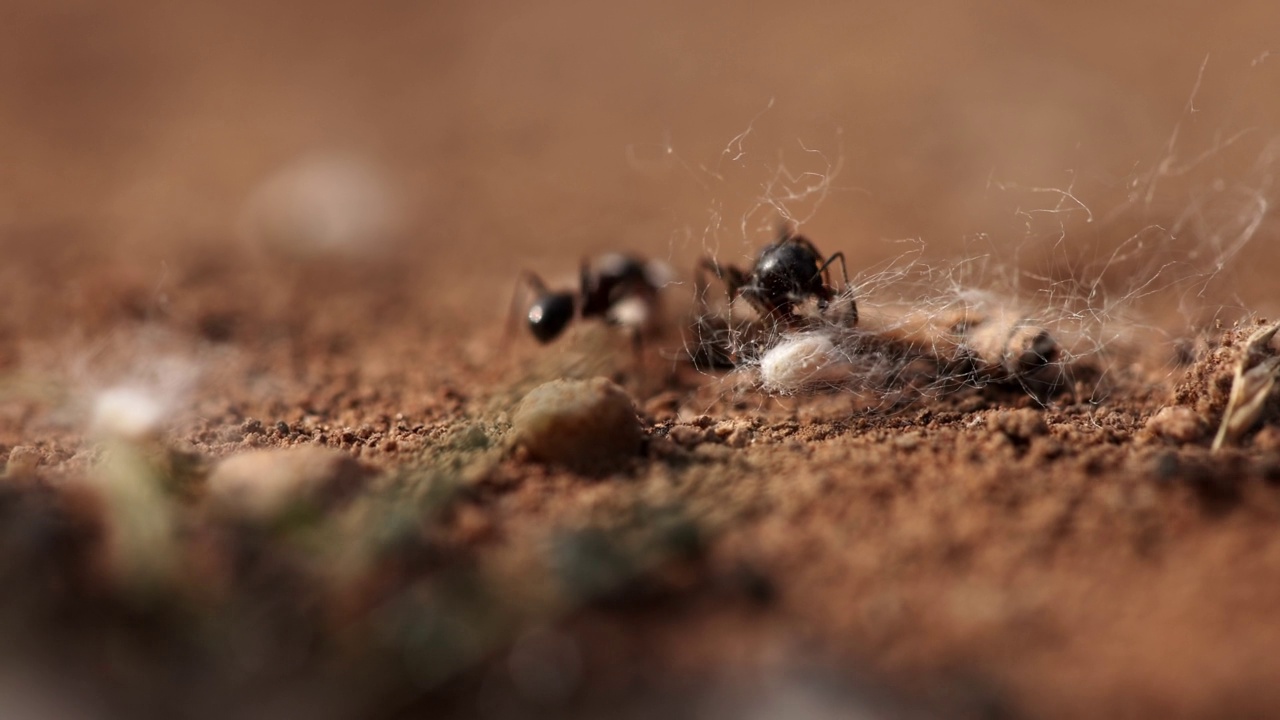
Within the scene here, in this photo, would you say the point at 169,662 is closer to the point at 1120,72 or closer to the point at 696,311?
the point at 696,311

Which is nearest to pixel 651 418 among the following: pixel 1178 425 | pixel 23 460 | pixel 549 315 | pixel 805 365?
pixel 805 365

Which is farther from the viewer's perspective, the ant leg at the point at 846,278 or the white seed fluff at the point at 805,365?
the ant leg at the point at 846,278

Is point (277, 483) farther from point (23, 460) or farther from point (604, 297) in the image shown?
point (604, 297)

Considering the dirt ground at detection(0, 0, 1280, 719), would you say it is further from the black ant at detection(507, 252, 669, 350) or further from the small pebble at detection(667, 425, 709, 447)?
the black ant at detection(507, 252, 669, 350)

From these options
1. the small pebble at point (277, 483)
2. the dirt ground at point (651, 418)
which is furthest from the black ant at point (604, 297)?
the small pebble at point (277, 483)

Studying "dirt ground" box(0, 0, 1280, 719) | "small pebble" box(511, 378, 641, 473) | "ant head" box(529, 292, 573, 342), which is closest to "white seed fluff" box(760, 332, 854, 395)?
"dirt ground" box(0, 0, 1280, 719)

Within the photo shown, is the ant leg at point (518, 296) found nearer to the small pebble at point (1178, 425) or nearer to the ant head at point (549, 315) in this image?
the ant head at point (549, 315)
